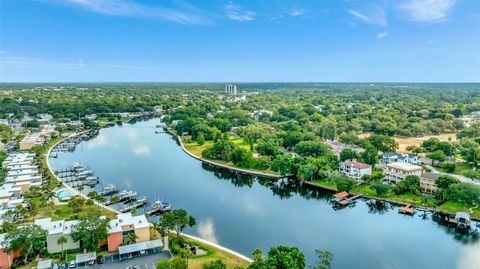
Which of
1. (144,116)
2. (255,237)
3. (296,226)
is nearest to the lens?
(255,237)

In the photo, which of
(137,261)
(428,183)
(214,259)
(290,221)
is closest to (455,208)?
(428,183)

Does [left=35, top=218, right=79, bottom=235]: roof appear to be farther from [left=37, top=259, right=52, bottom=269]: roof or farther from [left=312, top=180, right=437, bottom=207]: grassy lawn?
[left=312, top=180, right=437, bottom=207]: grassy lawn

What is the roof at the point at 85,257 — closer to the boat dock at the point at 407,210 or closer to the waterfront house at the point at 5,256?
the waterfront house at the point at 5,256

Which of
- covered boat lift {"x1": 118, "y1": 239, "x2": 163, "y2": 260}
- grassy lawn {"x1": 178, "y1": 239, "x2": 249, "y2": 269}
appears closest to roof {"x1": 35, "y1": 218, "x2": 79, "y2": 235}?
covered boat lift {"x1": 118, "y1": 239, "x2": 163, "y2": 260}

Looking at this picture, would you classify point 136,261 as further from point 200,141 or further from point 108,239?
point 200,141

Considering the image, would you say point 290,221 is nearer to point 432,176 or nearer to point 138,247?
point 138,247

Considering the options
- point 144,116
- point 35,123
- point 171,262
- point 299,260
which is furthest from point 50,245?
point 144,116
